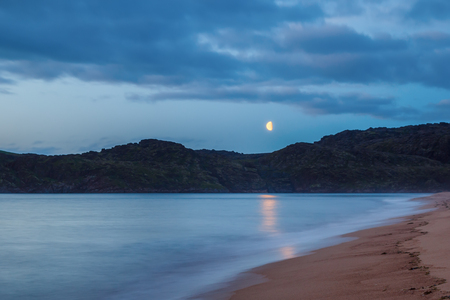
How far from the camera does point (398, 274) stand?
384 inches

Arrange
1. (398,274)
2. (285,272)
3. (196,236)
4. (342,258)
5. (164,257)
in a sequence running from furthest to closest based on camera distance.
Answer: (196,236)
(164,257)
(342,258)
(285,272)
(398,274)

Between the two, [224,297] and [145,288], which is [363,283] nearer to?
[224,297]

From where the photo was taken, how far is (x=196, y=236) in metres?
32.3

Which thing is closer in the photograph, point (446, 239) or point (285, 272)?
point (285, 272)

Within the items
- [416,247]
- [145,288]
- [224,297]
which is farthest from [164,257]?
[416,247]

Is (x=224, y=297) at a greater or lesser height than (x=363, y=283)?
lesser

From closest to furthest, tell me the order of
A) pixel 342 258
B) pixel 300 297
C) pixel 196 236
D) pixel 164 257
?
pixel 300 297
pixel 342 258
pixel 164 257
pixel 196 236

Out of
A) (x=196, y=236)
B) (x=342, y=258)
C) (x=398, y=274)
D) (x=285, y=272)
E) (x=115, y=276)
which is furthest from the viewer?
(x=196, y=236)

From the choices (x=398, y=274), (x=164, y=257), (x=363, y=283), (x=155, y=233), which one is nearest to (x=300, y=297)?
(x=363, y=283)

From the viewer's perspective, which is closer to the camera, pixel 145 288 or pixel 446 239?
pixel 145 288

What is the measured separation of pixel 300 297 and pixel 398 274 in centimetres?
270

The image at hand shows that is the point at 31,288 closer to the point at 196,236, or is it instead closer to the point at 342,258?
the point at 342,258

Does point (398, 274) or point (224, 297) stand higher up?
point (398, 274)

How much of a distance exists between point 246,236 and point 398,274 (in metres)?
23.1
